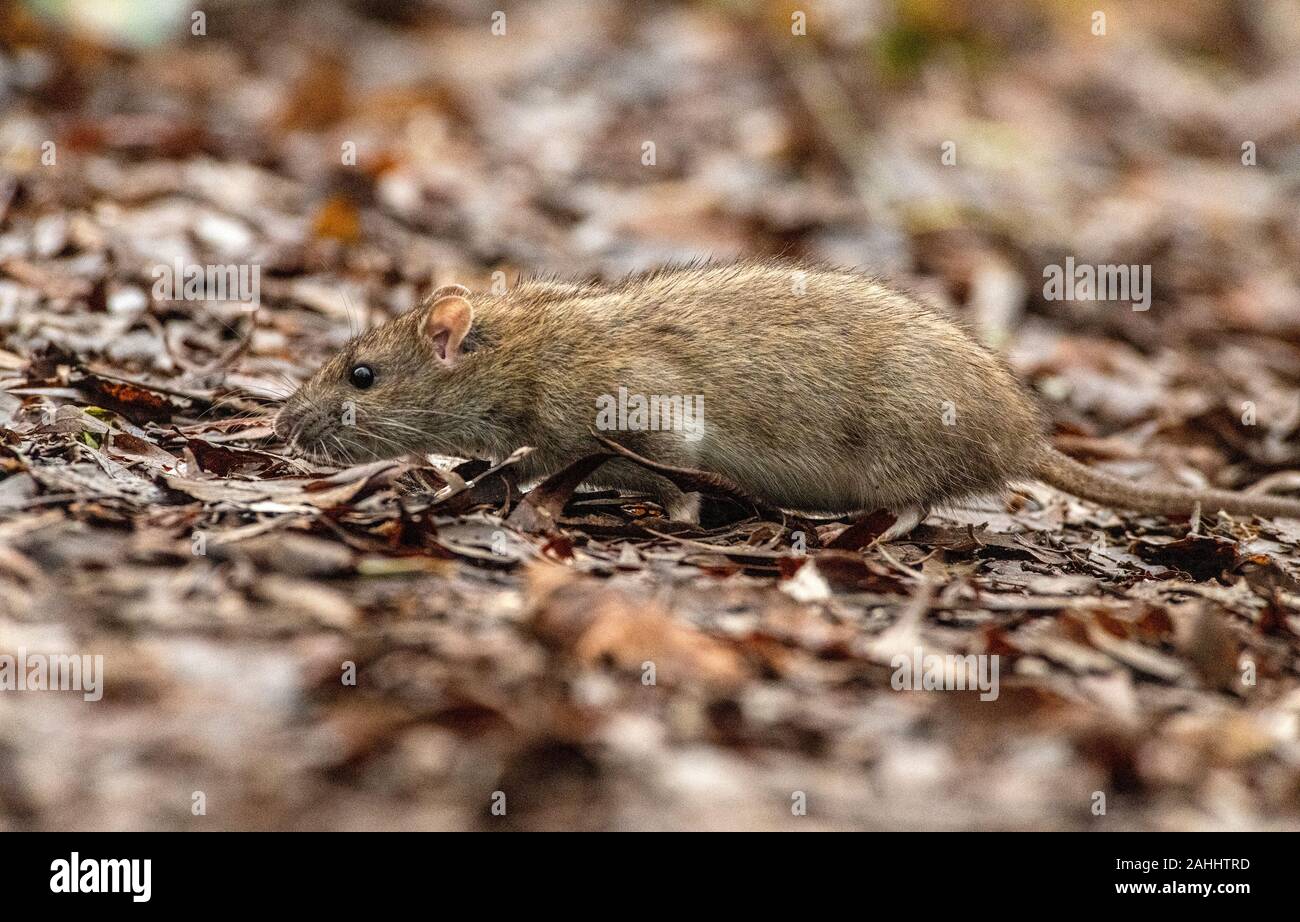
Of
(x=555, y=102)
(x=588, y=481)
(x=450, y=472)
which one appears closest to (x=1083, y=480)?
(x=588, y=481)

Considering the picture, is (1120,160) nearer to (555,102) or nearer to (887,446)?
(555,102)

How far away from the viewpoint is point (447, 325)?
6.65m

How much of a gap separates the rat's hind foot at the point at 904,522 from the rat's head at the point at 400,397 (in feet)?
6.35

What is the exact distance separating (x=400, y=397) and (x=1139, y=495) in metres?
3.54

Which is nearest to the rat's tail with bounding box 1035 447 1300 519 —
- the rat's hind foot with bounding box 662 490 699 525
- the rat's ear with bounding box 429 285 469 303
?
the rat's hind foot with bounding box 662 490 699 525

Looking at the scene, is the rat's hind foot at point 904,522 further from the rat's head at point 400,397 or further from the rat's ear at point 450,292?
the rat's ear at point 450,292

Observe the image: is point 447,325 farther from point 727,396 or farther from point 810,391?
point 810,391

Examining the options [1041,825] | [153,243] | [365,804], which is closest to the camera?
[365,804]

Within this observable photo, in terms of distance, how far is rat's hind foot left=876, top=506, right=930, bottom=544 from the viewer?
6371mm

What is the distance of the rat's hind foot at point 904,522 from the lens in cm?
637

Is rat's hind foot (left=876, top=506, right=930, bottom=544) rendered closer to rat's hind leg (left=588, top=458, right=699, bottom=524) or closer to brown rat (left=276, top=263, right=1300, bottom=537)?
brown rat (left=276, top=263, right=1300, bottom=537)

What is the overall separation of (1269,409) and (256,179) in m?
7.26

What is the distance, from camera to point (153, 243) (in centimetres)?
887

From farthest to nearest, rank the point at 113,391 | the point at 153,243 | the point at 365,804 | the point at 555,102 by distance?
the point at 555,102, the point at 153,243, the point at 113,391, the point at 365,804
